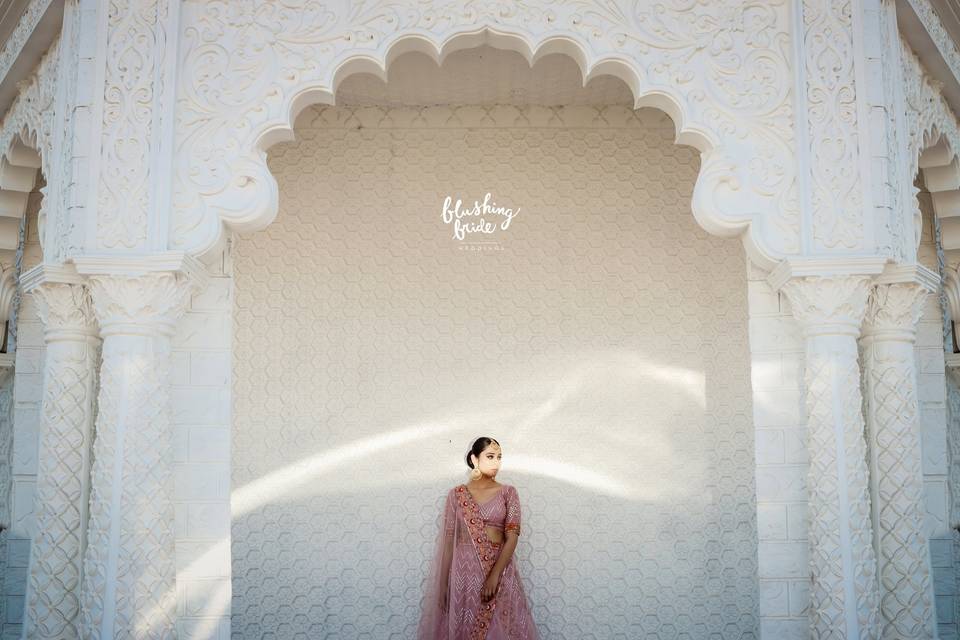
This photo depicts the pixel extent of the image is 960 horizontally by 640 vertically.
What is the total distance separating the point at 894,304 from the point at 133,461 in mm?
3258

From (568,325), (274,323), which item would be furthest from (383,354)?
(568,325)

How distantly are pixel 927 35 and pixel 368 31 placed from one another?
2.62 meters

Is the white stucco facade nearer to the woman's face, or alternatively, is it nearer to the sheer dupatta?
the sheer dupatta

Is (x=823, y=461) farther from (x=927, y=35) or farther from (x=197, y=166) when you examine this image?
(x=197, y=166)

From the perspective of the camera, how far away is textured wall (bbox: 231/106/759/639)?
5695 millimetres

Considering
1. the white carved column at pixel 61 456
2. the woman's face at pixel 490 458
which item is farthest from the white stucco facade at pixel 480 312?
the woman's face at pixel 490 458

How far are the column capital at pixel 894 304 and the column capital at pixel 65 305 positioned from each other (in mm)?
3372

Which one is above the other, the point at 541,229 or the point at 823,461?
the point at 541,229

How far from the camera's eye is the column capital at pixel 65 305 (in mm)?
4156

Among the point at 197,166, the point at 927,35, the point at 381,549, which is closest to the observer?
the point at 197,166

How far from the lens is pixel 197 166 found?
165 inches

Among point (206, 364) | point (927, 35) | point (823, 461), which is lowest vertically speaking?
point (823, 461)

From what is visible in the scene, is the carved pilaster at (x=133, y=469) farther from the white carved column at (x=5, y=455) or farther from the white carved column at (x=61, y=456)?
the white carved column at (x=5, y=455)

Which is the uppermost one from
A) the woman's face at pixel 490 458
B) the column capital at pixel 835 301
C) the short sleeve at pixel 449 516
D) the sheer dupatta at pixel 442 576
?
the column capital at pixel 835 301
